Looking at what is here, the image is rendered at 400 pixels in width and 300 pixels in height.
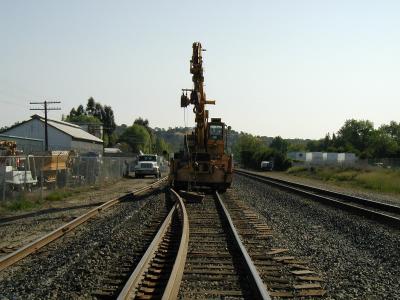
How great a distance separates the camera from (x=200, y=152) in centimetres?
2603

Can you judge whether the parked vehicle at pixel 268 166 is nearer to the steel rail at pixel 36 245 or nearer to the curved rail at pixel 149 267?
the steel rail at pixel 36 245

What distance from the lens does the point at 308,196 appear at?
25938 mm

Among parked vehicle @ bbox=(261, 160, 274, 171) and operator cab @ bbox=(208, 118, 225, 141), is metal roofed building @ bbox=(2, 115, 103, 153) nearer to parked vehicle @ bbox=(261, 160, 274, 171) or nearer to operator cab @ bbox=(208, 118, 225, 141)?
parked vehicle @ bbox=(261, 160, 274, 171)

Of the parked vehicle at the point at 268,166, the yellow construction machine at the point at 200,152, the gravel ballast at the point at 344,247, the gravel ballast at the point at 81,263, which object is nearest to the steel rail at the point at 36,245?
the gravel ballast at the point at 81,263

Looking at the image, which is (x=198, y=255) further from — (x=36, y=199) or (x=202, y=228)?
(x=36, y=199)

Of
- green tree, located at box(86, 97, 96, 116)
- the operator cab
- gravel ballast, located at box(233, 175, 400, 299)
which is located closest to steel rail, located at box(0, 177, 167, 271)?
gravel ballast, located at box(233, 175, 400, 299)

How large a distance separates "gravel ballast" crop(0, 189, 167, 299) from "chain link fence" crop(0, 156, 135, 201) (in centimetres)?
791

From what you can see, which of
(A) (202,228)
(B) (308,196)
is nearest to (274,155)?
(B) (308,196)

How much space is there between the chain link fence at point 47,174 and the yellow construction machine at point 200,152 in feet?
21.3

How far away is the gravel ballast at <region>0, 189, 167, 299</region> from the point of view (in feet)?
23.8

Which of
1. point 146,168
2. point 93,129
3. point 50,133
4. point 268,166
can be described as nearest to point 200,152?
point 146,168

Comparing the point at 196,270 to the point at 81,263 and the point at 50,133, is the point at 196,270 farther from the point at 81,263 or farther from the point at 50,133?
the point at 50,133

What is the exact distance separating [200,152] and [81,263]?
17249 millimetres

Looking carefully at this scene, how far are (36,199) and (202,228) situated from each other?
10.7 meters
